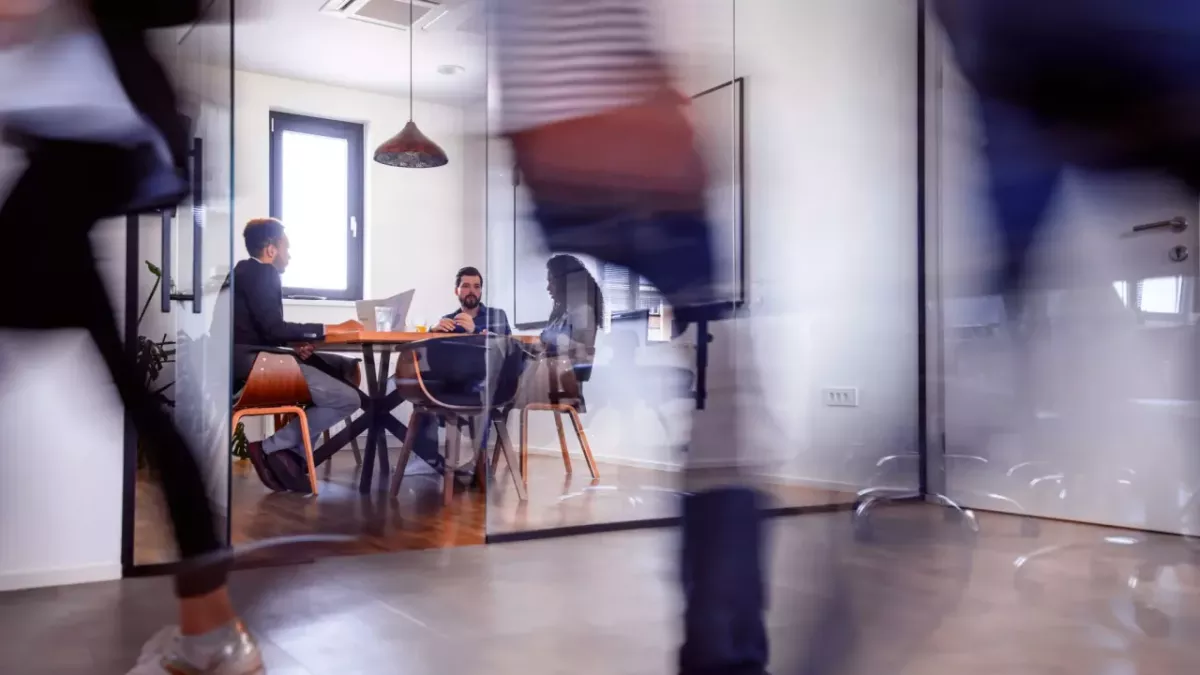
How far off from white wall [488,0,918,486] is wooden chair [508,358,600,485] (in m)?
0.07

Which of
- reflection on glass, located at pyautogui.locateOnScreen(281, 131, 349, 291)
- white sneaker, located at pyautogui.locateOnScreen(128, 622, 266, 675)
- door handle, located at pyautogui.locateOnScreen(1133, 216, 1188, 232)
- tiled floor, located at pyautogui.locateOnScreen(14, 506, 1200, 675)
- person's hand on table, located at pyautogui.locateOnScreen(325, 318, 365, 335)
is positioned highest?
reflection on glass, located at pyautogui.locateOnScreen(281, 131, 349, 291)

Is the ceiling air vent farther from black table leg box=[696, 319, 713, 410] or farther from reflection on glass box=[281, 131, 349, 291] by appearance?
black table leg box=[696, 319, 713, 410]

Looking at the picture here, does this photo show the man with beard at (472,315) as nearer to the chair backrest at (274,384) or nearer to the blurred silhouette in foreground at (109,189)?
the chair backrest at (274,384)

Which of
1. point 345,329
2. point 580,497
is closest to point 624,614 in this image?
point 580,497

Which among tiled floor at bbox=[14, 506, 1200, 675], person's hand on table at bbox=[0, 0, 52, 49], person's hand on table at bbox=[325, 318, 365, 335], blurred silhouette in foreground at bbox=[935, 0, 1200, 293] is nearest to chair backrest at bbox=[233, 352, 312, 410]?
person's hand on table at bbox=[325, 318, 365, 335]

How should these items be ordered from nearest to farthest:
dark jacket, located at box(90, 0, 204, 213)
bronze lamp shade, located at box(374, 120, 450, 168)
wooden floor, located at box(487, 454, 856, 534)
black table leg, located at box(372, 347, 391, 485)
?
dark jacket, located at box(90, 0, 204, 213), wooden floor, located at box(487, 454, 856, 534), black table leg, located at box(372, 347, 391, 485), bronze lamp shade, located at box(374, 120, 450, 168)

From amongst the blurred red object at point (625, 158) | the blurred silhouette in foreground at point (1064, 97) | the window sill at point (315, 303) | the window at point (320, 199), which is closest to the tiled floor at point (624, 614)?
the blurred red object at point (625, 158)

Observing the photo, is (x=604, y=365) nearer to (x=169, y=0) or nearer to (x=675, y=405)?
(x=675, y=405)

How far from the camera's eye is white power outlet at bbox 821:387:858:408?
3924mm

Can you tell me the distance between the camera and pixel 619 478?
4113 mm

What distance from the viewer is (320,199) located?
6.61m

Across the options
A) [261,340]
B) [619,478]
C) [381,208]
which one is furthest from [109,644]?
[381,208]

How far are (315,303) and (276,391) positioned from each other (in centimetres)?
269

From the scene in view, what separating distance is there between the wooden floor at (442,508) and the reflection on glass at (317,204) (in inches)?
90.5
